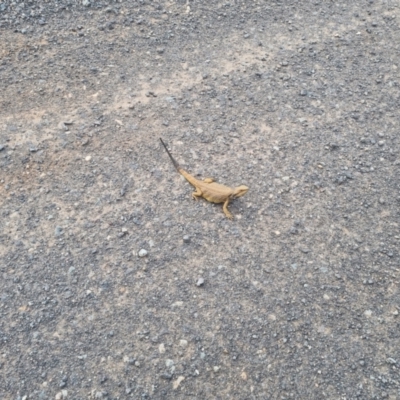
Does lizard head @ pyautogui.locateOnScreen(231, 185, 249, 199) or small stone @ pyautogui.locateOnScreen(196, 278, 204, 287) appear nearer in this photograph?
small stone @ pyautogui.locateOnScreen(196, 278, 204, 287)

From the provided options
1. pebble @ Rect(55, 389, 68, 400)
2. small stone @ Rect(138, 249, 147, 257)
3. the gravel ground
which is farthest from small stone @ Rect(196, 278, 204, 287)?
pebble @ Rect(55, 389, 68, 400)

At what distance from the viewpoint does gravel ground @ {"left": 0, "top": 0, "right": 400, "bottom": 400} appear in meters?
3.98

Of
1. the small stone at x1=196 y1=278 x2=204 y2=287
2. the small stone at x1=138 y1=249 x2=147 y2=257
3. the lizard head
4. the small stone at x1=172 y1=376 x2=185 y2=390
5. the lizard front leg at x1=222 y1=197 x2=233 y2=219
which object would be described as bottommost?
the small stone at x1=172 y1=376 x2=185 y2=390

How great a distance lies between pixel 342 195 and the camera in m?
5.22

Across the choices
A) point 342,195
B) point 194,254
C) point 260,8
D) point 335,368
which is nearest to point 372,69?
point 260,8

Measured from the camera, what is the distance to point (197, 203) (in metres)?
5.07

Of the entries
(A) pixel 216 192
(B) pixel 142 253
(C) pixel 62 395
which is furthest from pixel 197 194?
(C) pixel 62 395

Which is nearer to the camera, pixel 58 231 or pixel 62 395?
pixel 62 395

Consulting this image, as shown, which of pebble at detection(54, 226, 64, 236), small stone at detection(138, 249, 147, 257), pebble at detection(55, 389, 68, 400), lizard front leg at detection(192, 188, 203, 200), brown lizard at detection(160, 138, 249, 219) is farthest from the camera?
lizard front leg at detection(192, 188, 203, 200)

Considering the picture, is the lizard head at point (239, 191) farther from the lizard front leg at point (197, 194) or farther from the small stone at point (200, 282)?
the small stone at point (200, 282)

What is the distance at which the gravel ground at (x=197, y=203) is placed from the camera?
398 centimetres

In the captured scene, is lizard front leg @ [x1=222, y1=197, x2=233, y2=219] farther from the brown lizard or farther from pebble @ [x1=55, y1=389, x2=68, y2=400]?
pebble @ [x1=55, y1=389, x2=68, y2=400]

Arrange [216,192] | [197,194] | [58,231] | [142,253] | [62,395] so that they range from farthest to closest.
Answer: [197,194]
[216,192]
[58,231]
[142,253]
[62,395]

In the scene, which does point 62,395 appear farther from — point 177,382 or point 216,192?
point 216,192
